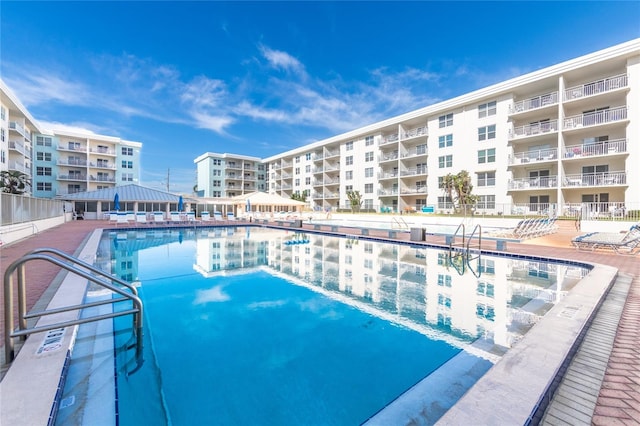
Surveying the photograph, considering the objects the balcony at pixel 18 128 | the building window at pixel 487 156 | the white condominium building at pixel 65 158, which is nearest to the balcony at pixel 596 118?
the building window at pixel 487 156

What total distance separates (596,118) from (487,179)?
770cm

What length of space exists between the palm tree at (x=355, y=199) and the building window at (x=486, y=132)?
571 inches

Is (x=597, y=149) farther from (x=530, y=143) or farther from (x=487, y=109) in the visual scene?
(x=487, y=109)

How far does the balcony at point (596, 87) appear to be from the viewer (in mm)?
18391

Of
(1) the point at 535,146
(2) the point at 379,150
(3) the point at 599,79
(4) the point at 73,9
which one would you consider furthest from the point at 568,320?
(2) the point at 379,150

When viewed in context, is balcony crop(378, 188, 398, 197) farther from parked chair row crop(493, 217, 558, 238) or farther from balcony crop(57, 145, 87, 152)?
balcony crop(57, 145, 87, 152)

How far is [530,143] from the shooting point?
22.7 m

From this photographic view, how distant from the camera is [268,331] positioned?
468cm

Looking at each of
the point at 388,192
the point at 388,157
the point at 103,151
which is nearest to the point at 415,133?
the point at 388,157

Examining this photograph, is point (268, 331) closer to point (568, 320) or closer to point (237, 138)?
point (568, 320)

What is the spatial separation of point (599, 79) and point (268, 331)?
28416 mm

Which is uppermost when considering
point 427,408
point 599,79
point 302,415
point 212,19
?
point 212,19

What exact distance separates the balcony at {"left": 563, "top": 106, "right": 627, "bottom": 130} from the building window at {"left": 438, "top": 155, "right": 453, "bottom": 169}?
8.62m

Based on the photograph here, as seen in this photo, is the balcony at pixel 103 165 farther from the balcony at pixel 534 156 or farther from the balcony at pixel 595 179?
the balcony at pixel 595 179
